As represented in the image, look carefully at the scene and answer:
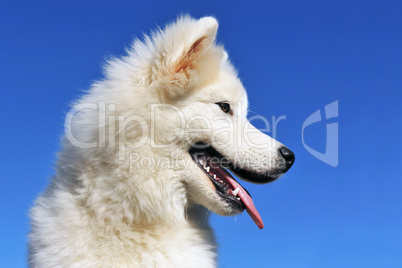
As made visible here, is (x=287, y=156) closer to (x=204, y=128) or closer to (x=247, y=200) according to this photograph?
(x=247, y=200)

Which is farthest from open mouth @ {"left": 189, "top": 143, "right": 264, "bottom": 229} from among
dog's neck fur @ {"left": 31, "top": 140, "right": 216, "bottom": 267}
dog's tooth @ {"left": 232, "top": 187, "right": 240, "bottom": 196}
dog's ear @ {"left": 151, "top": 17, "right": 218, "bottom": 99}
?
dog's ear @ {"left": 151, "top": 17, "right": 218, "bottom": 99}

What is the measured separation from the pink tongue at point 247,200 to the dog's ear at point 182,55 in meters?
0.97

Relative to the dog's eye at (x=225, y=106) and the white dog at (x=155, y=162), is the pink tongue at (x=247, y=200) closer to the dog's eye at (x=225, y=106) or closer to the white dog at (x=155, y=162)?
the white dog at (x=155, y=162)

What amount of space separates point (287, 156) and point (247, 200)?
0.62 m

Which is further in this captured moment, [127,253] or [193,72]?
[193,72]

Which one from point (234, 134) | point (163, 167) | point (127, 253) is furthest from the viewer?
point (234, 134)

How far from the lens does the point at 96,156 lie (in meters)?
4.21

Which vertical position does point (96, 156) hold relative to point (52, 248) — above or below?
above

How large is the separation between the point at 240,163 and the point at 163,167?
0.80 m

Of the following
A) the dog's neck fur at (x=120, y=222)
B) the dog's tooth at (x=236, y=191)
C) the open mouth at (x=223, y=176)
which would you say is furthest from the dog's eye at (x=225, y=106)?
the dog's neck fur at (x=120, y=222)

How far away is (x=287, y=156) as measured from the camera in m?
4.67

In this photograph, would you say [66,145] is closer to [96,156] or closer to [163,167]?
[96,156]

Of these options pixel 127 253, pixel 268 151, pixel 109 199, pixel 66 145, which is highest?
pixel 66 145

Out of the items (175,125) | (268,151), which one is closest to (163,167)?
(175,125)
